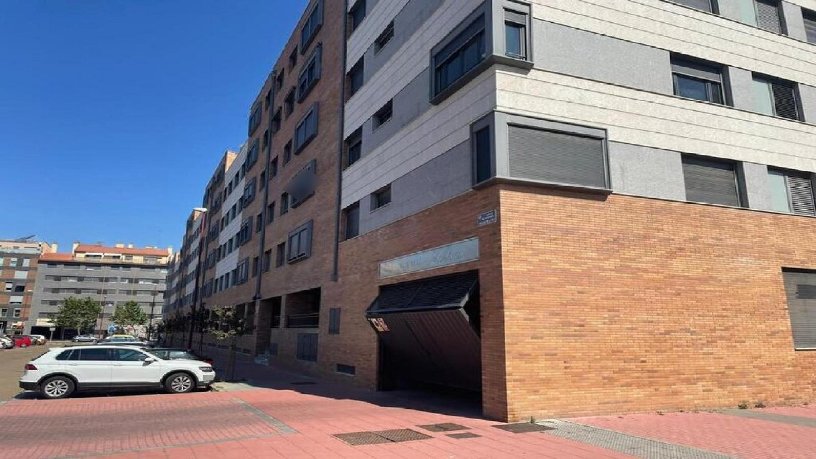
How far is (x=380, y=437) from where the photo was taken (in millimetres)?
9477

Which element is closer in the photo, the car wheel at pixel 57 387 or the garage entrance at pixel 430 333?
the garage entrance at pixel 430 333

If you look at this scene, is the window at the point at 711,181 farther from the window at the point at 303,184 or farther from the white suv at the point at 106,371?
the window at the point at 303,184

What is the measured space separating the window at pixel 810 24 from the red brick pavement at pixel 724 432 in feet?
44.9

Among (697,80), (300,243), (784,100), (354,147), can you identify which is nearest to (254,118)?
(300,243)

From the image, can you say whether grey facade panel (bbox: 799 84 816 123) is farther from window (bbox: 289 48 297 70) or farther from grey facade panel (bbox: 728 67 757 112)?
window (bbox: 289 48 297 70)

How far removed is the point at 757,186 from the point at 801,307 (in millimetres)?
3807

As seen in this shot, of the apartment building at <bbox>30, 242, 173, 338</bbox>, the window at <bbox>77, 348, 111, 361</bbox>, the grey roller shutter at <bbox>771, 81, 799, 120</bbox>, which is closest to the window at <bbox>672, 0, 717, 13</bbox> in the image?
the grey roller shutter at <bbox>771, 81, 799, 120</bbox>

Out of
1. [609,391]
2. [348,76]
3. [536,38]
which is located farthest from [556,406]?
[348,76]

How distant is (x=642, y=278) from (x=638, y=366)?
7.25 feet

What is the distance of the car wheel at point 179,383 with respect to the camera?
16.5m

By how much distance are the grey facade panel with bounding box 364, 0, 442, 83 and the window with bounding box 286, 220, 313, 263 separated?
8.41 m

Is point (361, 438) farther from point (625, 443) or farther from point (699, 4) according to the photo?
point (699, 4)

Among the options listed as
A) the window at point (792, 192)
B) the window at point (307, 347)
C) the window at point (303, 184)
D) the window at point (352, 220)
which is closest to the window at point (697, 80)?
the window at point (792, 192)

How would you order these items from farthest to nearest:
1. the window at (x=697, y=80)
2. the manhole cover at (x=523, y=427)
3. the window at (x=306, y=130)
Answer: the window at (x=306, y=130) < the window at (x=697, y=80) < the manhole cover at (x=523, y=427)
